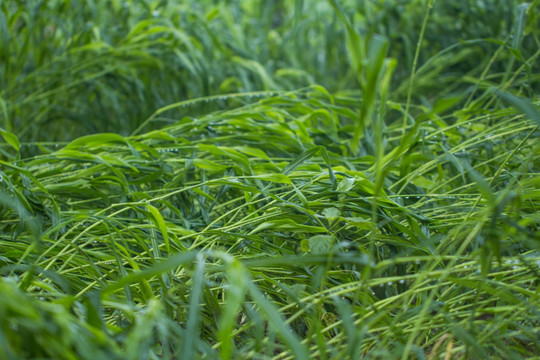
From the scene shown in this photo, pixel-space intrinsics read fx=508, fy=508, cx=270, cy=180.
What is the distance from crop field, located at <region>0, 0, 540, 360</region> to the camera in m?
0.41

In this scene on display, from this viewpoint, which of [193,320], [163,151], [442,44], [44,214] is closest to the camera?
[193,320]

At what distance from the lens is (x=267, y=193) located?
59 centimetres

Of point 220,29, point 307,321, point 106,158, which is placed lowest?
point 307,321

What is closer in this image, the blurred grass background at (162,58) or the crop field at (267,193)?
the crop field at (267,193)

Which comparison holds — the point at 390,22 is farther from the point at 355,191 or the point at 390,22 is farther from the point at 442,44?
the point at 355,191

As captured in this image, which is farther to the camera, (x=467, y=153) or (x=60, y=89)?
(x=60, y=89)

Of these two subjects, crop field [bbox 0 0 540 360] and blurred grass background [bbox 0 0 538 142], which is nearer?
crop field [bbox 0 0 540 360]

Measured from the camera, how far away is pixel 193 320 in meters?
0.33

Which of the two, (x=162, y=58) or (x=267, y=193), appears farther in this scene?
(x=162, y=58)

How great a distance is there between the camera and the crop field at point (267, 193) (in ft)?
1.33

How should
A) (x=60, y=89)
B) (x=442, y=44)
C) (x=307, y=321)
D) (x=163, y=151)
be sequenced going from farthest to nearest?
(x=442, y=44), (x=60, y=89), (x=163, y=151), (x=307, y=321)

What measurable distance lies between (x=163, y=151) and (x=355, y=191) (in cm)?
34

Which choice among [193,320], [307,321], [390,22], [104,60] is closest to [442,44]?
[390,22]

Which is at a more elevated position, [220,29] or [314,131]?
[220,29]
